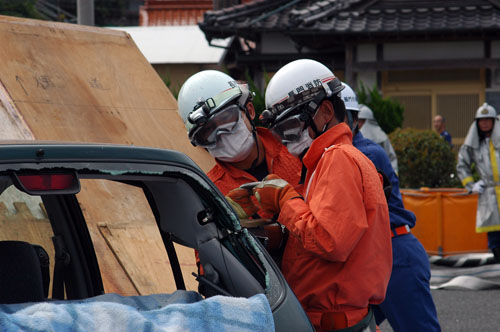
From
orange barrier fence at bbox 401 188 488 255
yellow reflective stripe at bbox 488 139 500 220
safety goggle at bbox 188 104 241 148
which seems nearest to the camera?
safety goggle at bbox 188 104 241 148

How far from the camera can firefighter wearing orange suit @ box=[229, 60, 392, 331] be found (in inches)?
110

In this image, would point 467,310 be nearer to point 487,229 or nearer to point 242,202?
point 487,229

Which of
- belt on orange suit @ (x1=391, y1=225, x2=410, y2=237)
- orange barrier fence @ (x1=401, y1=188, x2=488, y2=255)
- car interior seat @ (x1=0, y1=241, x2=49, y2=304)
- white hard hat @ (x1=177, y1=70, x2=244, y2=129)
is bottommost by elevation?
orange barrier fence @ (x1=401, y1=188, x2=488, y2=255)

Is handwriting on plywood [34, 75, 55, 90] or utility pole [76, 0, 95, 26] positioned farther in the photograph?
utility pole [76, 0, 95, 26]

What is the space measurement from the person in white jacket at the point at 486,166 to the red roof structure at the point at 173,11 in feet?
80.8

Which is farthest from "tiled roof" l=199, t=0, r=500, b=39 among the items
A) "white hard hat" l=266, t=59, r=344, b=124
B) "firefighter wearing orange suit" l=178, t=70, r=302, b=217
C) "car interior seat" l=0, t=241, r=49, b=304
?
"car interior seat" l=0, t=241, r=49, b=304

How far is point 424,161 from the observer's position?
39.0ft

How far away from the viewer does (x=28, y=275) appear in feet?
8.90

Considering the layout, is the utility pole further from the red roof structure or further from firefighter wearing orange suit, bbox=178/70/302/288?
the red roof structure

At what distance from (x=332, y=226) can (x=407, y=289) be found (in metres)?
1.95

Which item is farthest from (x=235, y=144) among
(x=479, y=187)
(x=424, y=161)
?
(x=424, y=161)

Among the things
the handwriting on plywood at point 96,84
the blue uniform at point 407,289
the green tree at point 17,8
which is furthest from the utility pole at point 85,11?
the green tree at point 17,8

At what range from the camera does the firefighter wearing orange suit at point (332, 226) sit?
281 centimetres

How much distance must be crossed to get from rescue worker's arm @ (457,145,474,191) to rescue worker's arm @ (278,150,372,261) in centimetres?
772
